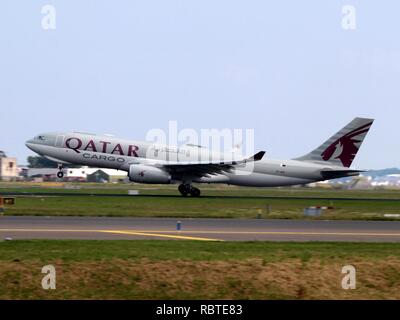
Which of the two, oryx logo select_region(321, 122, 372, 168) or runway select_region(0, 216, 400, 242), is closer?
runway select_region(0, 216, 400, 242)

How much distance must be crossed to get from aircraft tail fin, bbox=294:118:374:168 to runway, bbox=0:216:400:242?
71.9 ft

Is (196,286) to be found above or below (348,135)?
below

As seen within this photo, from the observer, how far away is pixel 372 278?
69.1 feet

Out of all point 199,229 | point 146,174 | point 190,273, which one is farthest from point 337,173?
point 190,273

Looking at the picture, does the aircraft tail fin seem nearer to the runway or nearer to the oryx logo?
the oryx logo

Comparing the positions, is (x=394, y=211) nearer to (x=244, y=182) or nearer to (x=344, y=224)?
(x=344, y=224)

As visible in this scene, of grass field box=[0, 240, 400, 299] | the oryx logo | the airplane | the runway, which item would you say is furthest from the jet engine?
grass field box=[0, 240, 400, 299]

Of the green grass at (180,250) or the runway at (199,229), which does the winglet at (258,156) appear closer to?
the runway at (199,229)

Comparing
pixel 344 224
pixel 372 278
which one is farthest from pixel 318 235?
pixel 372 278

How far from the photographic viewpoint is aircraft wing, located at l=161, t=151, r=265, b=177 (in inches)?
2242

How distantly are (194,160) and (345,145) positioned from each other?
12.2 m

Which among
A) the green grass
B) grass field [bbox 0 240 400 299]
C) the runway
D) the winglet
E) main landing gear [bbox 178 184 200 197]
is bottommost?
grass field [bbox 0 240 400 299]

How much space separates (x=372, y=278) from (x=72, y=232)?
13.1 metres
